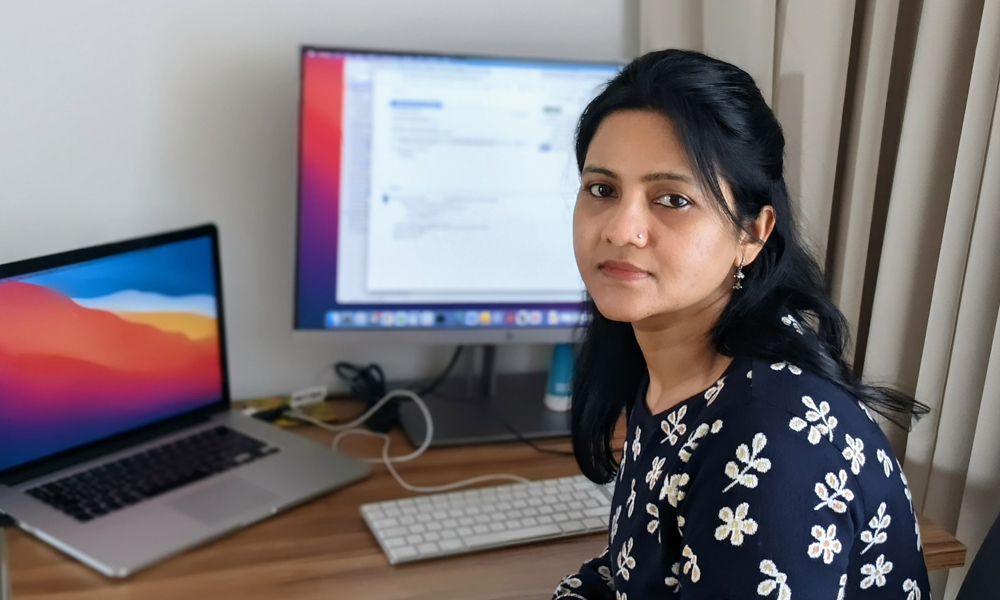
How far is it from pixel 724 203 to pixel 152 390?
79 cm

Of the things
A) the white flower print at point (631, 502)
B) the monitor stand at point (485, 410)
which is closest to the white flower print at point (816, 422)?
the white flower print at point (631, 502)

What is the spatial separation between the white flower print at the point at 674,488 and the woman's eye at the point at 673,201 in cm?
24

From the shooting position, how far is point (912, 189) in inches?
47.1

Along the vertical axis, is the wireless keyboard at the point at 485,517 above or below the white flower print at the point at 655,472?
below

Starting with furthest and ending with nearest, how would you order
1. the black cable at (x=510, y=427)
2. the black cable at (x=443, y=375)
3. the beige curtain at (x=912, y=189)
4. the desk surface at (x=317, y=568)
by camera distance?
the black cable at (x=443, y=375) < the black cable at (x=510, y=427) < the beige curtain at (x=912, y=189) < the desk surface at (x=317, y=568)

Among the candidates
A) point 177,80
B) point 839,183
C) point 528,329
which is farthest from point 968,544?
point 177,80

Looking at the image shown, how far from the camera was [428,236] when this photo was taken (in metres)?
1.42

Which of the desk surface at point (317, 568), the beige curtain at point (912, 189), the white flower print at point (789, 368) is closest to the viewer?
the white flower print at point (789, 368)

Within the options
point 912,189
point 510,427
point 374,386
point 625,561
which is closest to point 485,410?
point 510,427

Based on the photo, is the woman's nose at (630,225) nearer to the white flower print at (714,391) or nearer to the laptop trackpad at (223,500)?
the white flower print at (714,391)

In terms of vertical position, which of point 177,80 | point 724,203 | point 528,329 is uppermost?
point 177,80

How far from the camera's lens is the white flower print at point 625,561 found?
0.95 metres

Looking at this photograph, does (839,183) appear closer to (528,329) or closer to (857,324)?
(857,324)

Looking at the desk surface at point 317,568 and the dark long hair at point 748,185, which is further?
the desk surface at point 317,568
